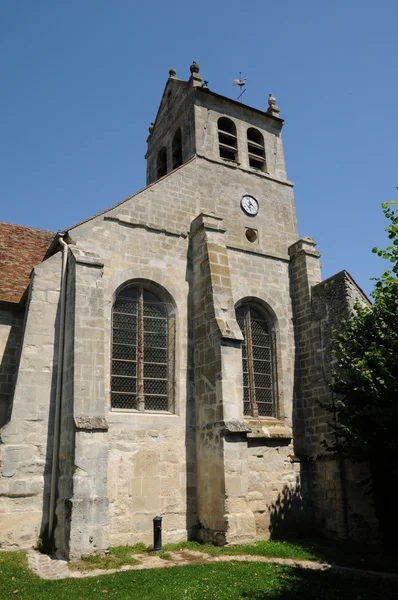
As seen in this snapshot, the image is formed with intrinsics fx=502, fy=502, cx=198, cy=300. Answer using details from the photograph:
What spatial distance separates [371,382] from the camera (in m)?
10.4

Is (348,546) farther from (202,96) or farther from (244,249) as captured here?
(202,96)

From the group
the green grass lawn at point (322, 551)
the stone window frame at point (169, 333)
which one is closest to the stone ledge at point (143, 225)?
the stone window frame at point (169, 333)

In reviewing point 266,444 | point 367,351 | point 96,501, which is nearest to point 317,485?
point 266,444

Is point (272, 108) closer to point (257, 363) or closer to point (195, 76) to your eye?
point (195, 76)

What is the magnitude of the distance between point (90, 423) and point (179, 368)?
3090 millimetres

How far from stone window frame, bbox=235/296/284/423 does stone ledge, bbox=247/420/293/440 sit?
0.14 meters

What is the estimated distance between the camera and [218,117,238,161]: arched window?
16.2 meters

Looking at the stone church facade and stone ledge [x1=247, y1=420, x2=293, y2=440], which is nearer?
the stone church facade

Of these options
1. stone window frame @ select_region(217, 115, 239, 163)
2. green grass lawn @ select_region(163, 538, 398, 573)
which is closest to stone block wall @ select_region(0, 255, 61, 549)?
green grass lawn @ select_region(163, 538, 398, 573)

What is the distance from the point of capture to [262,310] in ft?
47.6

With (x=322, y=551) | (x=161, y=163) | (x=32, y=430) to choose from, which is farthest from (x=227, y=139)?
(x=322, y=551)

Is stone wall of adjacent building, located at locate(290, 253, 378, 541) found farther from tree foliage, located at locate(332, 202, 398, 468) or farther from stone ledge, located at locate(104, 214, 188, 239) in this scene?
stone ledge, located at locate(104, 214, 188, 239)

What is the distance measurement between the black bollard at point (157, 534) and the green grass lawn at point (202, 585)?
1606 mm

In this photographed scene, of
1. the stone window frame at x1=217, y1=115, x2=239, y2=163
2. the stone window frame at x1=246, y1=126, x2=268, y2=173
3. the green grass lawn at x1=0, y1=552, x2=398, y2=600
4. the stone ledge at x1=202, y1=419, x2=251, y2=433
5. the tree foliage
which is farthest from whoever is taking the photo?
the stone window frame at x1=246, y1=126, x2=268, y2=173
